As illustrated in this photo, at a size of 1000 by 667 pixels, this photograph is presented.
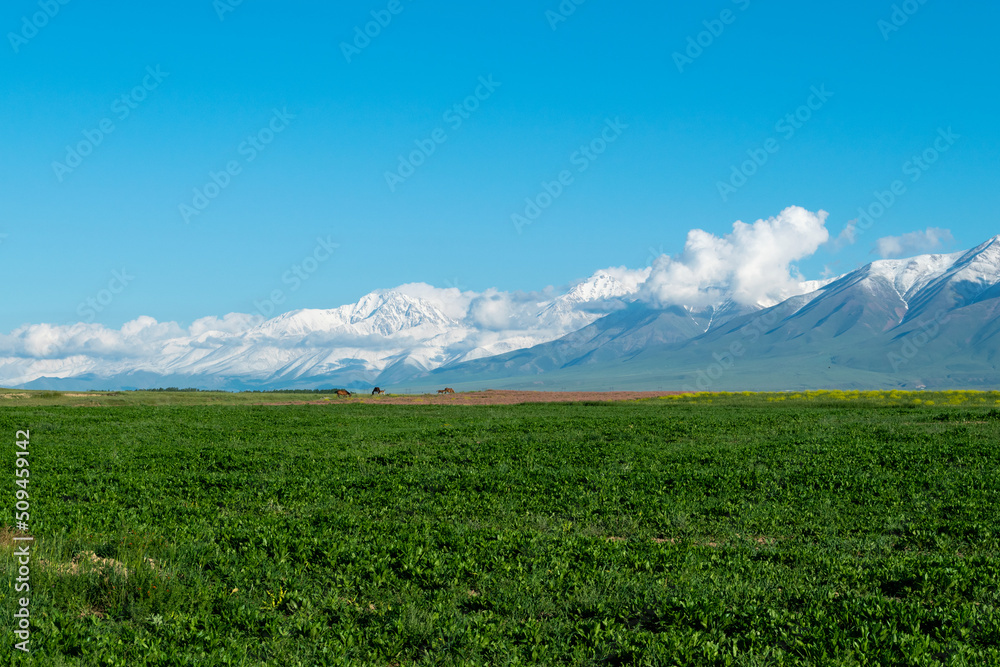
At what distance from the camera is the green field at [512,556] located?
1079 cm

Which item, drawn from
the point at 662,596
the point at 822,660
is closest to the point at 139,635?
the point at 662,596

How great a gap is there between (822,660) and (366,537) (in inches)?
Answer: 409

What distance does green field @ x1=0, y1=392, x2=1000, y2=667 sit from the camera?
10789 millimetres

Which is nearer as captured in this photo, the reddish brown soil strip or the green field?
the green field

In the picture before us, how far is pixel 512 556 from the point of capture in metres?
15.2

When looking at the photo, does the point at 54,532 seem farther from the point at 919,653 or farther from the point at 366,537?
the point at 919,653

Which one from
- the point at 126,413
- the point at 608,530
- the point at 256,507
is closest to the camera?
the point at 608,530

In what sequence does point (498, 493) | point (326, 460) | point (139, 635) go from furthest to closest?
point (326, 460)
point (498, 493)
point (139, 635)

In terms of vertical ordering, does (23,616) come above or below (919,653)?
above

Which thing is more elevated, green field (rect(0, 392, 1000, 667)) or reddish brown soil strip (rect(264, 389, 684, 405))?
reddish brown soil strip (rect(264, 389, 684, 405))

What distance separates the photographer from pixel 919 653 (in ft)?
33.2

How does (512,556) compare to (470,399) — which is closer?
(512,556)

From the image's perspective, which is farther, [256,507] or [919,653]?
[256,507]

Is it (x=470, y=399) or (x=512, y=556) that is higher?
(x=470, y=399)
